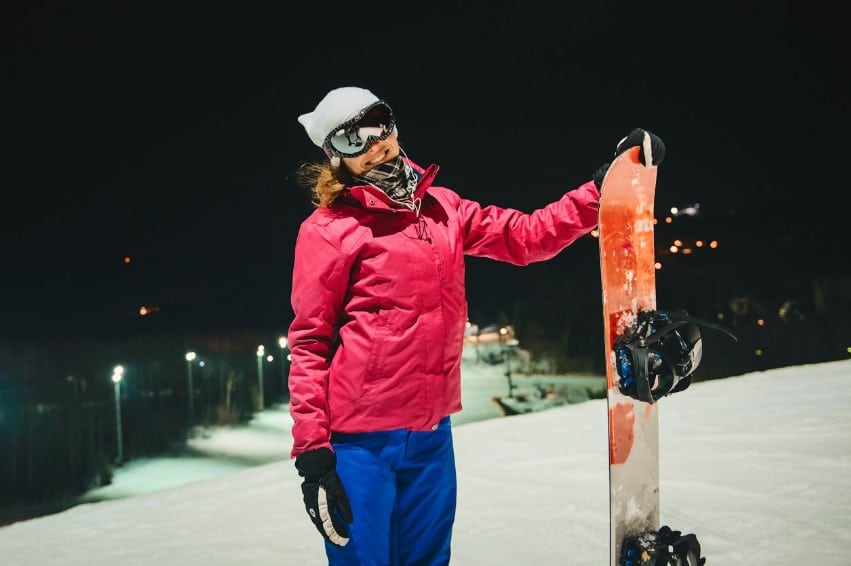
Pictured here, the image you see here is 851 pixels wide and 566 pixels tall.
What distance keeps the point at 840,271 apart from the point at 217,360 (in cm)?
5934

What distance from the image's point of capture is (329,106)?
1.58 metres

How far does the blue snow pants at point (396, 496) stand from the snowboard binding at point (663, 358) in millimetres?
581

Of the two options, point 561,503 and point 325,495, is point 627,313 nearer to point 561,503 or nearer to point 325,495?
point 325,495

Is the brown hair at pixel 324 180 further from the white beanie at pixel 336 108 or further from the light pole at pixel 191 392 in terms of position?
the light pole at pixel 191 392

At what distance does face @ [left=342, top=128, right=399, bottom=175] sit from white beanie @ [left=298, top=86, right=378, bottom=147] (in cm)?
10

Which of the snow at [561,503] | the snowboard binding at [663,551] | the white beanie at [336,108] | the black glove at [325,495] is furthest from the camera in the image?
the snow at [561,503]

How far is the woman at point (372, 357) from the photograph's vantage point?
141 cm

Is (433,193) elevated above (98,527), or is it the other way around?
(433,193)

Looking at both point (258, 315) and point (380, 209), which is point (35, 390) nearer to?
point (258, 315)

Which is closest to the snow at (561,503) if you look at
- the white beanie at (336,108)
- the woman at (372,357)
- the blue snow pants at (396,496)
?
the blue snow pants at (396,496)

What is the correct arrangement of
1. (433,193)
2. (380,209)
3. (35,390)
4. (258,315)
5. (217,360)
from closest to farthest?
1. (380,209)
2. (433,193)
3. (35,390)
4. (217,360)
5. (258,315)

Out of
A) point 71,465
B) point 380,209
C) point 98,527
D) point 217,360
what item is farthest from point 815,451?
point 217,360

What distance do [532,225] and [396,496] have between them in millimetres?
905

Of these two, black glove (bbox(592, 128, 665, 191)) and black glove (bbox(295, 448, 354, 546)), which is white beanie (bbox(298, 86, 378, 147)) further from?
black glove (bbox(295, 448, 354, 546))
